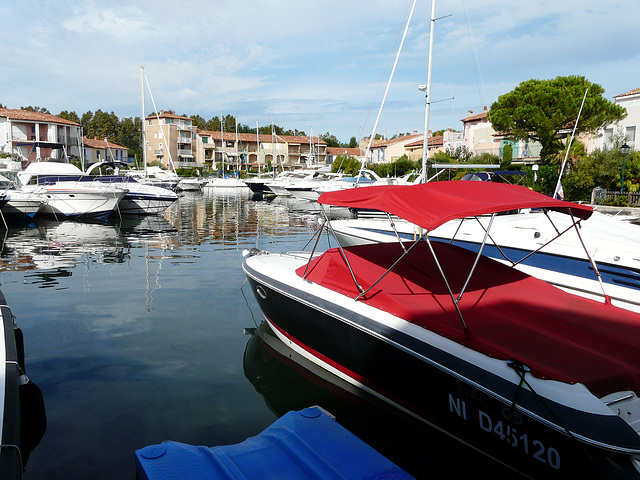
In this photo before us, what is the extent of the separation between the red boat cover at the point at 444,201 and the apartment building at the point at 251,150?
246 ft

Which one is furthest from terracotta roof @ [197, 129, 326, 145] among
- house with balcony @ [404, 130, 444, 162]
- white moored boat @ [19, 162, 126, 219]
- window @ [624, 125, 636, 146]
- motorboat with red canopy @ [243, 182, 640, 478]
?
motorboat with red canopy @ [243, 182, 640, 478]

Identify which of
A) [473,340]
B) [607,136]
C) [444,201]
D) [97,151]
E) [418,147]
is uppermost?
[418,147]

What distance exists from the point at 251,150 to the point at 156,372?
87.1 meters

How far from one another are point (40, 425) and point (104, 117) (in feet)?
301

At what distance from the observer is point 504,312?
5.07 m

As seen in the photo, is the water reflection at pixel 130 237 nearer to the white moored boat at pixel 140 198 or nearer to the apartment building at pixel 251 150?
the white moored boat at pixel 140 198

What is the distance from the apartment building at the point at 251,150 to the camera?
84188 millimetres

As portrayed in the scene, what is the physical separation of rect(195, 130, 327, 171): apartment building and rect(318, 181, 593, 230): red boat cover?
2950 inches

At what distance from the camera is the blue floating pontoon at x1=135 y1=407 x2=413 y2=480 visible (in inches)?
123

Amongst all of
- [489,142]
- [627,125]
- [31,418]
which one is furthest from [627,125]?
[31,418]

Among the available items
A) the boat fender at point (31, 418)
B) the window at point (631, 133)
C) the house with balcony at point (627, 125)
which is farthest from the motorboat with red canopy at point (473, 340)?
the window at point (631, 133)

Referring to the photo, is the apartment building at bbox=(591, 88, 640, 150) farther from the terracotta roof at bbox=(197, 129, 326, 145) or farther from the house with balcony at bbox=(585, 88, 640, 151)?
the terracotta roof at bbox=(197, 129, 326, 145)

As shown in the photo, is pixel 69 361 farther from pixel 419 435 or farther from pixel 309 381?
pixel 419 435

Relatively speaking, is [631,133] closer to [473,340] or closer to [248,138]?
[473,340]
